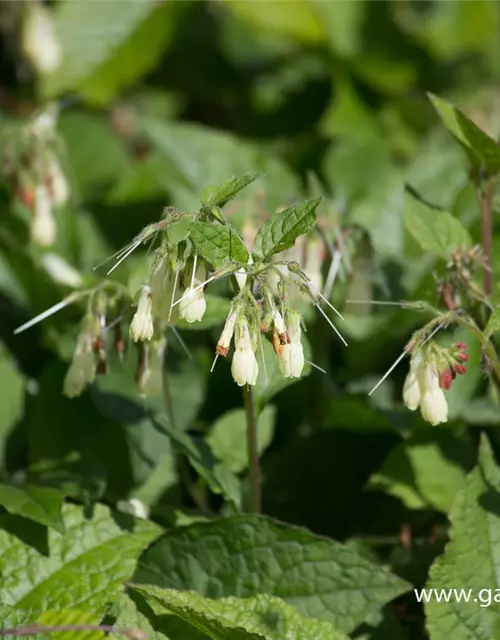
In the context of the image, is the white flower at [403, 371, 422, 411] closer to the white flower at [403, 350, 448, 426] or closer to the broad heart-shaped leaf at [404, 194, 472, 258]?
the white flower at [403, 350, 448, 426]

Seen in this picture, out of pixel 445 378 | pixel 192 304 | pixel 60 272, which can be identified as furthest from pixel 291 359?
pixel 60 272

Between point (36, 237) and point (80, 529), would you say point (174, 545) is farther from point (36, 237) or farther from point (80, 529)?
point (36, 237)

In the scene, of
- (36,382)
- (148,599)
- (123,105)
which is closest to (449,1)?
(123,105)

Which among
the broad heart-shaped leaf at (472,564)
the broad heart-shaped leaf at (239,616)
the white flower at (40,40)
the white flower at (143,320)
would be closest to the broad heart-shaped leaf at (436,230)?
the broad heart-shaped leaf at (472,564)

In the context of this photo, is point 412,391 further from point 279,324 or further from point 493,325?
point 279,324

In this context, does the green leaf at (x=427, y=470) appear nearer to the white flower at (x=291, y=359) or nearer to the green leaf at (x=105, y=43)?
the white flower at (x=291, y=359)
